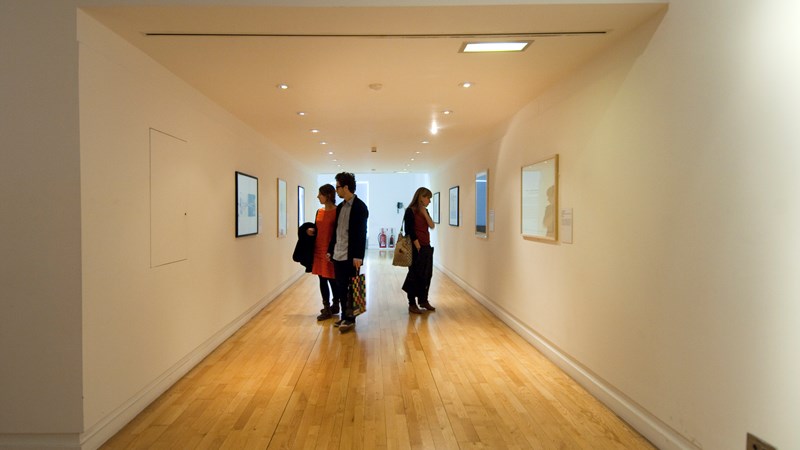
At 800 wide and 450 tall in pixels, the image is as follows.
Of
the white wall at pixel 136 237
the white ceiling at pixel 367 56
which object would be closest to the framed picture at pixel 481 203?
the white ceiling at pixel 367 56

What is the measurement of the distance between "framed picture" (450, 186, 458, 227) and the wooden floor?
4.03 meters

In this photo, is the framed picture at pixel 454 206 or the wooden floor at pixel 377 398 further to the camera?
the framed picture at pixel 454 206

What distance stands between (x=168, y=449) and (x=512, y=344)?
3146 mm

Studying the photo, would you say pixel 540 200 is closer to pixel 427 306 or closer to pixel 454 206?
pixel 427 306

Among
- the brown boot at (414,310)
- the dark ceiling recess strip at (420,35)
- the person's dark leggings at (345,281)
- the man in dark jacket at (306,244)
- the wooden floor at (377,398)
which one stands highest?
the dark ceiling recess strip at (420,35)

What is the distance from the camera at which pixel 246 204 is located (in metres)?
5.69

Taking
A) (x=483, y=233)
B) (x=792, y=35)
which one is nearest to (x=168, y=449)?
(x=792, y=35)

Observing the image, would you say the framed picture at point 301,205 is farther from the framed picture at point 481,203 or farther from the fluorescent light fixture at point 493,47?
the fluorescent light fixture at point 493,47

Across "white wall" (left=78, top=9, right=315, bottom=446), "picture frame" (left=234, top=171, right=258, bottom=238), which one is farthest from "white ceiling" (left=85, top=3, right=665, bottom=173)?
"picture frame" (left=234, top=171, right=258, bottom=238)

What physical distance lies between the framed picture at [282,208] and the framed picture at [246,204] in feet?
5.01

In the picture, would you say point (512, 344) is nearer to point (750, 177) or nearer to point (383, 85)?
point (383, 85)

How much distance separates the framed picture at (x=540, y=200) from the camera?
4016 mm

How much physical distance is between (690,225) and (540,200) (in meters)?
2.05

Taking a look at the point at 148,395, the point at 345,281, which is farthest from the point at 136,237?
the point at 345,281
